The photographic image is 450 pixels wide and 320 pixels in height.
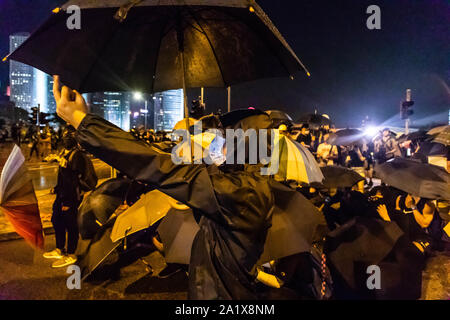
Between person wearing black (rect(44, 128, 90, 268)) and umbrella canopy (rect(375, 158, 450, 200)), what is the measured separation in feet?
15.2

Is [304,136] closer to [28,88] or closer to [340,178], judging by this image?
[340,178]

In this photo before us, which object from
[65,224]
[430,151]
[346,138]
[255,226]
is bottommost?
[65,224]

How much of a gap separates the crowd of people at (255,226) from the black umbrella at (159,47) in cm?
68

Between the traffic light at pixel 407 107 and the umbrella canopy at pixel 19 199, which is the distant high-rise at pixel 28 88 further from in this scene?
the umbrella canopy at pixel 19 199

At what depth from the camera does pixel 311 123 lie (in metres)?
11.7

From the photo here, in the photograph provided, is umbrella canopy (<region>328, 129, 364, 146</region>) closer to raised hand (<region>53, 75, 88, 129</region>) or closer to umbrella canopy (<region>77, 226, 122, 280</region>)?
umbrella canopy (<region>77, 226, 122, 280</region>)

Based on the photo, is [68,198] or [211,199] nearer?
A: [211,199]

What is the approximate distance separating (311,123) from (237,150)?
33.9 feet

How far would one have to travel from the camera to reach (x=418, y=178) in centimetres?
375

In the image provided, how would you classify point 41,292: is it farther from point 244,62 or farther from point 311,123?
point 311,123

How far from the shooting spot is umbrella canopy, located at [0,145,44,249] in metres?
2.93

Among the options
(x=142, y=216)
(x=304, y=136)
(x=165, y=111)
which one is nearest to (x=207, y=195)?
(x=142, y=216)

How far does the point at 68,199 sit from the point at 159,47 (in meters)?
2.96
